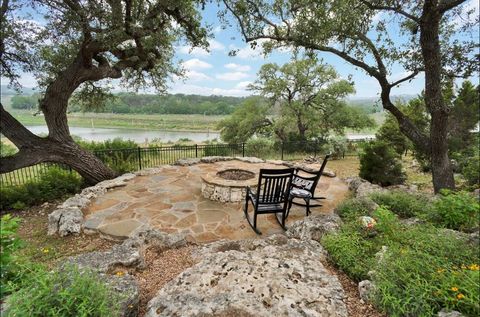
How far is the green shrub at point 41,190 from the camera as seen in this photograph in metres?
5.37

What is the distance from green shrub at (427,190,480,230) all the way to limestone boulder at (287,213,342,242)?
1.15 meters

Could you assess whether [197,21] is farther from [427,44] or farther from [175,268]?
[175,268]

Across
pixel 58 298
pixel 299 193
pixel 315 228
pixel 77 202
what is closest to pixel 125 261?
pixel 58 298

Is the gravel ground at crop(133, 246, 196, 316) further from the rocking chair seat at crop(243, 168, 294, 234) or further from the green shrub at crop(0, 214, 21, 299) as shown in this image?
the rocking chair seat at crop(243, 168, 294, 234)

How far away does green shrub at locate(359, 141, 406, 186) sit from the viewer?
22.9ft

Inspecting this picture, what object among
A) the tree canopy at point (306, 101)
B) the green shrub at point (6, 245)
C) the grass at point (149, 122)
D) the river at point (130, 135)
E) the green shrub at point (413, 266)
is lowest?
the river at point (130, 135)

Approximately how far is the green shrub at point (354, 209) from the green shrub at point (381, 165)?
384cm

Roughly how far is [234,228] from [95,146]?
9388 millimetres

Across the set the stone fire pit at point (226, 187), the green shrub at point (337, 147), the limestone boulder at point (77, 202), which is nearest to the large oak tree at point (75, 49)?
the limestone boulder at point (77, 202)

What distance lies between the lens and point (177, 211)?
4598mm

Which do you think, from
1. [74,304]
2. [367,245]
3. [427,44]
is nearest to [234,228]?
[367,245]

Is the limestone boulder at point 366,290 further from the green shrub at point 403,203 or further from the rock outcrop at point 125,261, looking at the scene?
Result: the green shrub at point 403,203

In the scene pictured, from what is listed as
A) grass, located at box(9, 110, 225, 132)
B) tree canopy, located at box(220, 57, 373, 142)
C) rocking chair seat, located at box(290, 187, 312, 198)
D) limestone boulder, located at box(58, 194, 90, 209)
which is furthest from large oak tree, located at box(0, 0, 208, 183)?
grass, located at box(9, 110, 225, 132)

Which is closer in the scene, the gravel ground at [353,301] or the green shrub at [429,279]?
the green shrub at [429,279]
